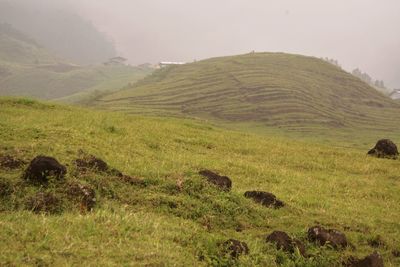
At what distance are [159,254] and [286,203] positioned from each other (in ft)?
25.6

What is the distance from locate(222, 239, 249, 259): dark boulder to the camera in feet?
35.5

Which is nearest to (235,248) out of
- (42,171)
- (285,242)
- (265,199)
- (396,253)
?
(285,242)

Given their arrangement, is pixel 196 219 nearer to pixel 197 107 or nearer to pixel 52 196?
pixel 52 196

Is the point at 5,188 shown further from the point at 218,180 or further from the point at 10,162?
the point at 218,180

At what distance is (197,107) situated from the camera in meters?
95.9

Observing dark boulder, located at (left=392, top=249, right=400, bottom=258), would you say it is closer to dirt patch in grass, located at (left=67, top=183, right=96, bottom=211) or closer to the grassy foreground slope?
the grassy foreground slope

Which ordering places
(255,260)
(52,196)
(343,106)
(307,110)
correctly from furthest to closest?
(343,106), (307,110), (52,196), (255,260)

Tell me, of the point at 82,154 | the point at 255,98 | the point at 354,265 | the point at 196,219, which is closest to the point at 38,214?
the point at 196,219

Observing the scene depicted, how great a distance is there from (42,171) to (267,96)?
91094mm

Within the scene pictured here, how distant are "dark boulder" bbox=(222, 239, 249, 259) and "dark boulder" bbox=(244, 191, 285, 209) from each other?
445 cm

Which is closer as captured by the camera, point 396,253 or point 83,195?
point 83,195

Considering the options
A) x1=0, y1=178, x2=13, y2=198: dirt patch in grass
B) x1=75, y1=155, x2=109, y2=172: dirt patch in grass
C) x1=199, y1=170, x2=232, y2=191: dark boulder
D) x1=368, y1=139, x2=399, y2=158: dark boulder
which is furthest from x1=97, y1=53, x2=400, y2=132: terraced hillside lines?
x1=0, y1=178, x2=13, y2=198: dirt patch in grass

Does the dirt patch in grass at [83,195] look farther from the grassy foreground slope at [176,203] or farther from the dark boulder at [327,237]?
the dark boulder at [327,237]

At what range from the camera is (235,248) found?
35.9 feet
